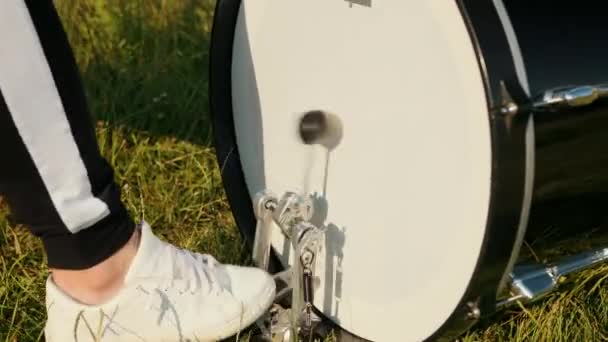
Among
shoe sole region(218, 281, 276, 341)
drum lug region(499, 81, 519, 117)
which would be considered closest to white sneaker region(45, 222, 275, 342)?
shoe sole region(218, 281, 276, 341)

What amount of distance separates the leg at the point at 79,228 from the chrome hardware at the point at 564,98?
1.76 feet

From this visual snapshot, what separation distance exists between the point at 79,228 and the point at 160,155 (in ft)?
3.32

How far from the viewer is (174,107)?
2572mm

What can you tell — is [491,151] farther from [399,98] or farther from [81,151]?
[81,151]

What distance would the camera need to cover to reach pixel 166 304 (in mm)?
1481

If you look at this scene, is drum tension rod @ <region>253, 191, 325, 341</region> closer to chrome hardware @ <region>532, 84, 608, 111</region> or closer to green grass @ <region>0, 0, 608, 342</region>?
green grass @ <region>0, 0, 608, 342</region>

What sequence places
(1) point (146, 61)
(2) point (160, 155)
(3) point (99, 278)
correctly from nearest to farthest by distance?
(3) point (99, 278) < (2) point (160, 155) < (1) point (146, 61)

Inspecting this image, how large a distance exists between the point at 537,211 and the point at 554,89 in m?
0.16

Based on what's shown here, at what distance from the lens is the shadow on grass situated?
2.53 m

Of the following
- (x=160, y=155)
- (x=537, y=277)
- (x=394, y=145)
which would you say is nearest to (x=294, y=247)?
(x=394, y=145)

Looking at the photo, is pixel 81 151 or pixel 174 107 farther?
pixel 174 107

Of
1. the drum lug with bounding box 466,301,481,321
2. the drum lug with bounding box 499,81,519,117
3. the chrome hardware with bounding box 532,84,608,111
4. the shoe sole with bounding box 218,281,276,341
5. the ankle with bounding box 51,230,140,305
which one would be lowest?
the shoe sole with bounding box 218,281,276,341

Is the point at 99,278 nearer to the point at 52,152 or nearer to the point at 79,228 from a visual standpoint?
the point at 79,228

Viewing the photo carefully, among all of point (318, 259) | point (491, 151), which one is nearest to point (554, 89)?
point (491, 151)
